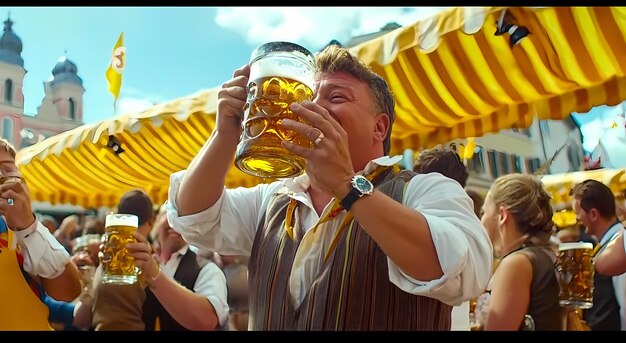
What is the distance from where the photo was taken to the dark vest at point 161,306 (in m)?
2.02

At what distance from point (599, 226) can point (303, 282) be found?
5.09ft

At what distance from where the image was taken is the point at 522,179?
1.87 metres

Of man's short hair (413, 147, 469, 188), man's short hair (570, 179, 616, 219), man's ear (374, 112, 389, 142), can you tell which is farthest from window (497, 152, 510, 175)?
man's ear (374, 112, 389, 142)

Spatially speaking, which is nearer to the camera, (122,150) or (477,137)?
(477,137)

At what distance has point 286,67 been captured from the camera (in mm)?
973

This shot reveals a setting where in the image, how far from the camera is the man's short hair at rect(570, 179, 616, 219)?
218 cm

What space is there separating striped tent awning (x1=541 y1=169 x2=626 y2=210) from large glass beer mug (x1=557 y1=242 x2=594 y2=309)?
108cm

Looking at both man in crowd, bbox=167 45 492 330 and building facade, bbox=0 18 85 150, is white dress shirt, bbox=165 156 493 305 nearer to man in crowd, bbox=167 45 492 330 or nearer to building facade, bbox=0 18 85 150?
man in crowd, bbox=167 45 492 330

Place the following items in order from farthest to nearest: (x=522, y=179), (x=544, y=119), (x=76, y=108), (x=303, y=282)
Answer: (x=76, y=108) → (x=544, y=119) → (x=522, y=179) → (x=303, y=282)

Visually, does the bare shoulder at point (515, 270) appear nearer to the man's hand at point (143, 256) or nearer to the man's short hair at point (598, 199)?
the man's short hair at point (598, 199)

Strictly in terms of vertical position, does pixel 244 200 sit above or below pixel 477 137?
below

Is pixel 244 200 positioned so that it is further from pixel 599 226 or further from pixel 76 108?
pixel 76 108
